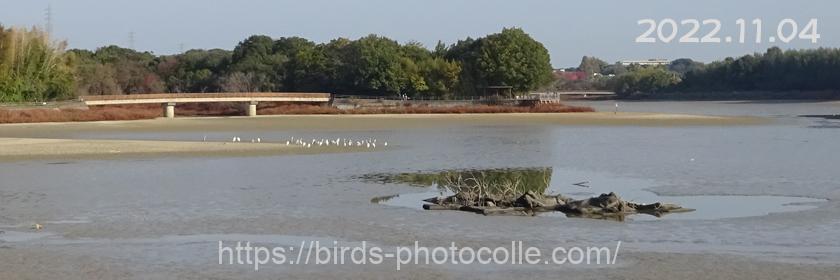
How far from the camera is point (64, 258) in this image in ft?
59.0

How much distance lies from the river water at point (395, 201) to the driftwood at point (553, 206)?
536mm

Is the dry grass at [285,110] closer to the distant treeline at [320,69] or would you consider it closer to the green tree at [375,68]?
the distant treeline at [320,69]

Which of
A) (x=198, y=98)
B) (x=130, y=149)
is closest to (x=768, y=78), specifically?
(x=198, y=98)

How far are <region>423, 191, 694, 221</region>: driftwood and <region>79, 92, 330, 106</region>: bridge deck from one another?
6822 cm

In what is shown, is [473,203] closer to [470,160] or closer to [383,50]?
[470,160]

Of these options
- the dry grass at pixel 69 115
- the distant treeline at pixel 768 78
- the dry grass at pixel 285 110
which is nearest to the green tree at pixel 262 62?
the dry grass at pixel 285 110

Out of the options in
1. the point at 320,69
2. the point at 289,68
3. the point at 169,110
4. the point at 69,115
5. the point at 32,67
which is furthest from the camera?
the point at 289,68

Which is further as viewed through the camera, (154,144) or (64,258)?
(154,144)

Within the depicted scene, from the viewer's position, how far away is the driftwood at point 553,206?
23219 millimetres

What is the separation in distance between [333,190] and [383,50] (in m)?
83.3

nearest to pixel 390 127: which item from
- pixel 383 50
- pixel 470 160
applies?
pixel 470 160

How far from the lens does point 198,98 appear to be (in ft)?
319

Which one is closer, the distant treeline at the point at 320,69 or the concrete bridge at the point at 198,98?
the concrete bridge at the point at 198,98

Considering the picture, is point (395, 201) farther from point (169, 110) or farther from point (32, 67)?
point (169, 110)
